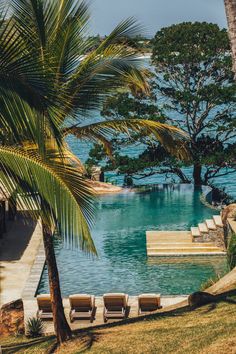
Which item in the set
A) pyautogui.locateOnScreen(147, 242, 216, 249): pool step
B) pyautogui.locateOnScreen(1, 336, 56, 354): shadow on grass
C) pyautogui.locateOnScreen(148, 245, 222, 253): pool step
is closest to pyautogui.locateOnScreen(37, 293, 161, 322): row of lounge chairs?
pyautogui.locateOnScreen(1, 336, 56, 354): shadow on grass

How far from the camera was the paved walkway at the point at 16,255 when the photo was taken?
2316cm

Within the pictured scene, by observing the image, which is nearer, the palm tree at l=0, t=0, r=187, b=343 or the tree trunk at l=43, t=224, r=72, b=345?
the palm tree at l=0, t=0, r=187, b=343

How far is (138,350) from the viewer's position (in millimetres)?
13188

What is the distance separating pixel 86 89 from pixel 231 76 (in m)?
32.5

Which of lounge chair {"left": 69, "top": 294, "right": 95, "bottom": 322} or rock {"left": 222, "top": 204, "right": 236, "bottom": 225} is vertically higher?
rock {"left": 222, "top": 204, "right": 236, "bottom": 225}

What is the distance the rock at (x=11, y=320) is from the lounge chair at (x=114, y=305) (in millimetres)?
2705

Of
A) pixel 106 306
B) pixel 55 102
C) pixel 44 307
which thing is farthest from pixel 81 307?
pixel 55 102

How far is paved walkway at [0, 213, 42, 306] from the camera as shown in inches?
912

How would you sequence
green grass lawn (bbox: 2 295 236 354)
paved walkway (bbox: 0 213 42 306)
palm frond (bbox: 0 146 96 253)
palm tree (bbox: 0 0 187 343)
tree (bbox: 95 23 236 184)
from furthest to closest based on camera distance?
tree (bbox: 95 23 236 184), paved walkway (bbox: 0 213 42 306), green grass lawn (bbox: 2 295 236 354), palm frond (bbox: 0 146 96 253), palm tree (bbox: 0 0 187 343)

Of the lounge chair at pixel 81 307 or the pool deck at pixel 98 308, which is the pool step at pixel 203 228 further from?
the lounge chair at pixel 81 307

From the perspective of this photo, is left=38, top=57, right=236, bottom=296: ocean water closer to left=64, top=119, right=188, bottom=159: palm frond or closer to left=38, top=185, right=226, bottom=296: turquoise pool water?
left=38, top=185, right=226, bottom=296: turquoise pool water

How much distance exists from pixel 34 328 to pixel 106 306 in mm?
2842

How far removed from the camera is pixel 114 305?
20.4 m

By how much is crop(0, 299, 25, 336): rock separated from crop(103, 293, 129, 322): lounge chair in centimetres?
271
